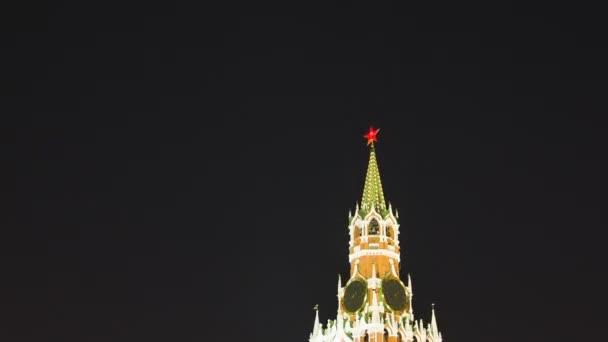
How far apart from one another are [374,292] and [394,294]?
5.43 feet

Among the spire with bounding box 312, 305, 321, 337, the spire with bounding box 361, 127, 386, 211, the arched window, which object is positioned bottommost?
the spire with bounding box 312, 305, 321, 337

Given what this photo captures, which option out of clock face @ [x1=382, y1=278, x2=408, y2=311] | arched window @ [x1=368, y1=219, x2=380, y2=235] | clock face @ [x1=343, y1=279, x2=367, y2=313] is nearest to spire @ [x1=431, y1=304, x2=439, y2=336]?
clock face @ [x1=382, y1=278, x2=408, y2=311]

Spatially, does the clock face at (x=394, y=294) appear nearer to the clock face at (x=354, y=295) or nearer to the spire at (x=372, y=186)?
the clock face at (x=354, y=295)

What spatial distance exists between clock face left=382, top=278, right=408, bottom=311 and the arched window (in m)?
4.72

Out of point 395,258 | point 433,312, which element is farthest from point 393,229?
point 433,312

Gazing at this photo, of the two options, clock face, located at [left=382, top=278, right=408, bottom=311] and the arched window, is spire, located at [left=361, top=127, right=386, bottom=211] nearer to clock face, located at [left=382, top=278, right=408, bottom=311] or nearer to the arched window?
the arched window

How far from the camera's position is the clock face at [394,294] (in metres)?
74.6

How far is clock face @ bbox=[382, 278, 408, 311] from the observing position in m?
74.6

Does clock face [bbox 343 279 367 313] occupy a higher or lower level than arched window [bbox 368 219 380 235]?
lower

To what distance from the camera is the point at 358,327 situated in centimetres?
7312

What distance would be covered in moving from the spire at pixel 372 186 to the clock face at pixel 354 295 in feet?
23.7

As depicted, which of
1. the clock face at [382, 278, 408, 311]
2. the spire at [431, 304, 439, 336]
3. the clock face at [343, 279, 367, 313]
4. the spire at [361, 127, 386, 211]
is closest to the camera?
the clock face at [382, 278, 408, 311]

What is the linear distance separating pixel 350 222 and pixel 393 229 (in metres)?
3.79

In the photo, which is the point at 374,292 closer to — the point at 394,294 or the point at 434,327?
the point at 394,294
